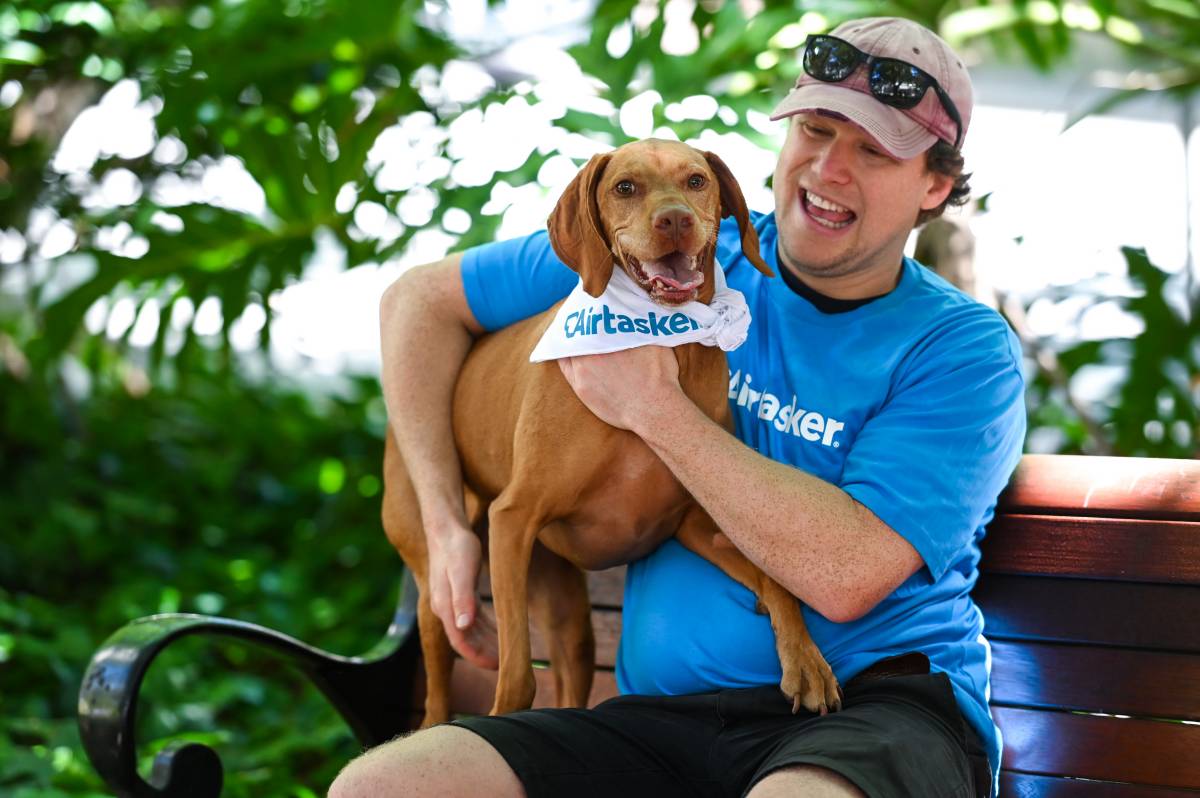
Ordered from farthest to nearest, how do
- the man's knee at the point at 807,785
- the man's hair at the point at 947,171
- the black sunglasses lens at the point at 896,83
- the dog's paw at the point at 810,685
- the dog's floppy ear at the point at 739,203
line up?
the man's hair at the point at 947,171 → the black sunglasses lens at the point at 896,83 → the dog's floppy ear at the point at 739,203 → the dog's paw at the point at 810,685 → the man's knee at the point at 807,785

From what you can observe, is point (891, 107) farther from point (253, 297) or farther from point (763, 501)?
point (253, 297)

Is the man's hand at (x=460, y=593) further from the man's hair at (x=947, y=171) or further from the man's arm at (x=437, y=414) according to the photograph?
the man's hair at (x=947, y=171)

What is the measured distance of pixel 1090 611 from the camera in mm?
2217

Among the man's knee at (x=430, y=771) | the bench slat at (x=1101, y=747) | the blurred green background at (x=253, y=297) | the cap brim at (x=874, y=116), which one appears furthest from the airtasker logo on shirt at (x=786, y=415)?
the blurred green background at (x=253, y=297)

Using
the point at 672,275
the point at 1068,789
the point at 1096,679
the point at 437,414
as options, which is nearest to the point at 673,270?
the point at 672,275

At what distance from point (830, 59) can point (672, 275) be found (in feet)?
1.86

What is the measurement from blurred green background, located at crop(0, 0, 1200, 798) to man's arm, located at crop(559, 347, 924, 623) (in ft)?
3.66

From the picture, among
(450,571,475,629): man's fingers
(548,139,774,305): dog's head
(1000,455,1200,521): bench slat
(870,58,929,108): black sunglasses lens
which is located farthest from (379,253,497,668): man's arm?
(1000,455,1200,521): bench slat

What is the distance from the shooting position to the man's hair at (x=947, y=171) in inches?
91.0

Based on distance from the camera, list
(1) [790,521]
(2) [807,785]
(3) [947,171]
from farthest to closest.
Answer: (3) [947,171], (1) [790,521], (2) [807,785]

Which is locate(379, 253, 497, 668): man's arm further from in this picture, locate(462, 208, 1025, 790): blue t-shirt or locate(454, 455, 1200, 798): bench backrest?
locate(454, 455, 1200, 798): bench backrest

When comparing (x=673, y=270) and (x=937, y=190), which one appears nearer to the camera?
(x=673, y=270)

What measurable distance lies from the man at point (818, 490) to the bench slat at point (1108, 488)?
17 cm

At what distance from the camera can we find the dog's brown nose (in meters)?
1.92
